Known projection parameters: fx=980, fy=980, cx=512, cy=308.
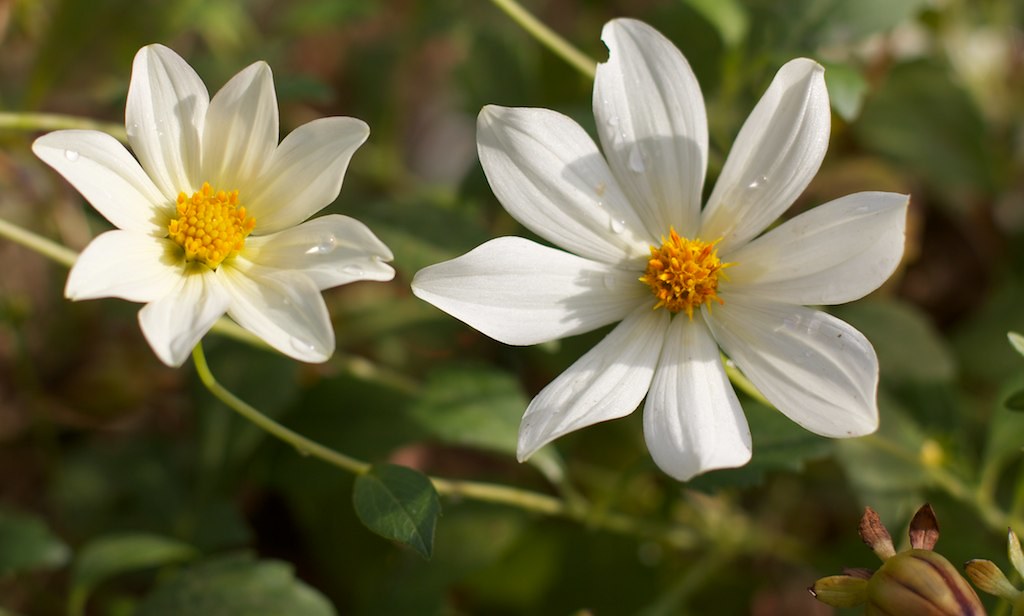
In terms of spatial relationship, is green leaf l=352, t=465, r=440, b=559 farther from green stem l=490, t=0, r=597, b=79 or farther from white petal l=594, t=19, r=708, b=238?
green stem l=490, t=0, r=597, b=79

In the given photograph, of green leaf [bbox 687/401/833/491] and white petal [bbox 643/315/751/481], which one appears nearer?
white petal [bbox 643/315/751/481]

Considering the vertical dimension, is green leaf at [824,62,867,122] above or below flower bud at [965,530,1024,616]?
above

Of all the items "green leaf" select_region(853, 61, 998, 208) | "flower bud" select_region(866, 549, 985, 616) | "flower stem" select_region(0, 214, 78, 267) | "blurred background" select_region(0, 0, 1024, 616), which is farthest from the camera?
"green leaf" select_region(853, 61, 998, 208)

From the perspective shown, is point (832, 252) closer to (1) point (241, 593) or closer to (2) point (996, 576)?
(2) point (996, 576)

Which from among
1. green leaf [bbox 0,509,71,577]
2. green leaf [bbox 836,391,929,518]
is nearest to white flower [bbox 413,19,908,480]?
green leaf [bbox 836,391,929,518]

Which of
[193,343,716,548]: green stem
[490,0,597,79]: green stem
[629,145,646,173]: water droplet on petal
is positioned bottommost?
[193,343,716,548]: green stem

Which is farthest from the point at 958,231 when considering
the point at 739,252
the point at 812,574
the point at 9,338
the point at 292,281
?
the point at 9,338

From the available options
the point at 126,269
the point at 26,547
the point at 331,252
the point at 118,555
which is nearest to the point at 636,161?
the point at 331,252
